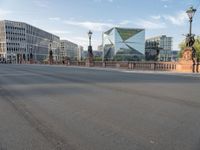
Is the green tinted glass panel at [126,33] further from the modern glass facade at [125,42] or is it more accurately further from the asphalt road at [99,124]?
the asphalt road at [99,124]

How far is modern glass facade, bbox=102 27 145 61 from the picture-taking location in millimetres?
173500

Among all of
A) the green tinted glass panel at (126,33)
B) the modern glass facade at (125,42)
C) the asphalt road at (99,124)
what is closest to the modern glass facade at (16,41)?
the modern glass facade at (125,42)

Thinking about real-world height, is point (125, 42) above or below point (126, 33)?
below

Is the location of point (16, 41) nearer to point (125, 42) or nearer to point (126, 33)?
point (125, 42)

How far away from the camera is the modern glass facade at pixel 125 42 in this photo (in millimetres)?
173500

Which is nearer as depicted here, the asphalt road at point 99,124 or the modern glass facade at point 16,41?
the asphalt road at point 99,124

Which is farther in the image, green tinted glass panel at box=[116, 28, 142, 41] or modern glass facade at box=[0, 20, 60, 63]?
green tinted glass panel at box=[116, 28, 142, 41]

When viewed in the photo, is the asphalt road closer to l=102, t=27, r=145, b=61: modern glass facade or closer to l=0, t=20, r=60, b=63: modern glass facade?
l=0, t=20, r=60, b=63: modern glass facade

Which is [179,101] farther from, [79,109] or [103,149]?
[103,149]

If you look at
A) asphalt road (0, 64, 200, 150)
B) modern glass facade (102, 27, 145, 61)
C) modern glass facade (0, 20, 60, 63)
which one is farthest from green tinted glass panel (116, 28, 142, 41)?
asphalt road (0, 64, 200, 150)

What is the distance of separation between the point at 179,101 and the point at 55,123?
517 cm

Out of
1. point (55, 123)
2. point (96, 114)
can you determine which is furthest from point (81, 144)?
point (96, 114)

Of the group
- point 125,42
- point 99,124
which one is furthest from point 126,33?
point 99,124

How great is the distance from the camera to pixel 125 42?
177625mm
